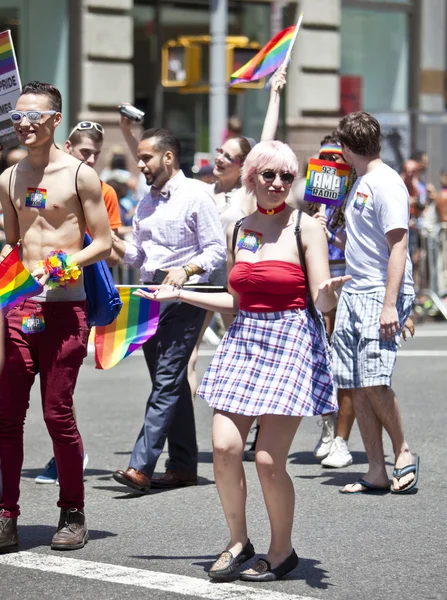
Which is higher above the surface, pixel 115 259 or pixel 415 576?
pixel 115 259

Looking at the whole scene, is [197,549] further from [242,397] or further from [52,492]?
[52,492]

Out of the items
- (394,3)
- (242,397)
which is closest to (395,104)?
(394,3)

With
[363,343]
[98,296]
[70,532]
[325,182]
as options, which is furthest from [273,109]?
[70,532]

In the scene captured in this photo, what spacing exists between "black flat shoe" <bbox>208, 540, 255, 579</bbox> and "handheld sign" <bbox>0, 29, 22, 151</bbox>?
2.55 meters

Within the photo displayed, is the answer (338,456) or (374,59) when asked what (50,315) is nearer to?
(338,456)

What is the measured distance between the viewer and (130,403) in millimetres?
10844

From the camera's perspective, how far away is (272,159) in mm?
5719

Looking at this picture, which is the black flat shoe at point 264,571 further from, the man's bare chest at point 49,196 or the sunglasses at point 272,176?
the man's bare chest at point 49,196

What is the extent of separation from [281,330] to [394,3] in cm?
1963

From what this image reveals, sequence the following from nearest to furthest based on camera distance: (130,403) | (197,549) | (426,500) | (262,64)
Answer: (197,549) < (426,500) < (262,64) < (130,403)

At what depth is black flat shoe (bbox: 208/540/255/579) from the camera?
5590 millimetres

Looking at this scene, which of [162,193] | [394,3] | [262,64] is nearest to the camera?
[162,193]

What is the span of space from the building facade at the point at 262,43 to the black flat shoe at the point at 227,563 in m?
11.2

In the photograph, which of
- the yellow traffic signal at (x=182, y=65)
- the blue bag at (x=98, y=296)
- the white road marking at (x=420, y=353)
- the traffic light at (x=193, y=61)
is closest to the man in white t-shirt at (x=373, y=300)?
the blue bag at (x=98, y=296)
